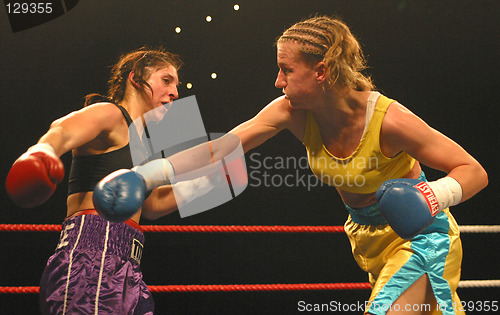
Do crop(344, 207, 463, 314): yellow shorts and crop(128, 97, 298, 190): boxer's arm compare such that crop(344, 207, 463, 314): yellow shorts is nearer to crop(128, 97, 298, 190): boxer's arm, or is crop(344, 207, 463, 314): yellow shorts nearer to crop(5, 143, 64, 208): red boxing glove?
crop(128, 97, 298, 190): boxer's arm

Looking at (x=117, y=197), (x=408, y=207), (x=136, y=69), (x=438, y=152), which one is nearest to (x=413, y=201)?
(x=408, y=207)

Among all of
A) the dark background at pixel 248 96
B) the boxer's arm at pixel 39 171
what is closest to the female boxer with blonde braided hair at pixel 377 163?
the boxer's arm at pixel 39 171

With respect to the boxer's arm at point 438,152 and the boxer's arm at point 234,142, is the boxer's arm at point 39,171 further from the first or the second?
the boxer's arm at point 438,152

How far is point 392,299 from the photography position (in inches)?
53.5

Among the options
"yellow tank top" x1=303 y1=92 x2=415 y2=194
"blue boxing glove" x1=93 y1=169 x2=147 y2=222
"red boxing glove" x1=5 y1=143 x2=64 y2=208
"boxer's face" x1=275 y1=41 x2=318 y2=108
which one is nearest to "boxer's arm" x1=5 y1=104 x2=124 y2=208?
"red boxing glove" x1=5 y1=143 x2=64 y2=208

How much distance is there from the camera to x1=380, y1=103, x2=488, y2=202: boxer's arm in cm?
137

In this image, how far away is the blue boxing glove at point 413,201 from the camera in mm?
1276

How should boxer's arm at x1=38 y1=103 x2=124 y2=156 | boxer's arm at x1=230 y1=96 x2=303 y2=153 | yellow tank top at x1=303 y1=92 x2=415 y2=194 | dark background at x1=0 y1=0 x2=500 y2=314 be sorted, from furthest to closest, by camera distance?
dark background at x1=0 y1=0 x2=500 y2=314 < boxer's arm at x1=230 y1=96 x2=303 y2=153 < yellow tank top at x1=303 y1=92 x2=415 y2=194 < boxer's arm at x1=38 y1=103 x2=124 y2=156

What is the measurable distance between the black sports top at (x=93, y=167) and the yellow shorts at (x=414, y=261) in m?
0.73

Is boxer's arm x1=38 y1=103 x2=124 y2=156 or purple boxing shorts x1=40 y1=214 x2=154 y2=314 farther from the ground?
boxer's arm x1=38 y1=103 x2=124 y2=156

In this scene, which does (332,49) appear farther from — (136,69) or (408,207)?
(136,69)

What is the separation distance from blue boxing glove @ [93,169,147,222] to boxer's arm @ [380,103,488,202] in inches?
27.7

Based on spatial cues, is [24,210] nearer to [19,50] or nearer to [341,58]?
[19,50]

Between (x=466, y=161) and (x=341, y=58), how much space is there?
0.45m
